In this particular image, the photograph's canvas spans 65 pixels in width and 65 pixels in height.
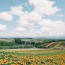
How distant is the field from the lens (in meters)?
5.19

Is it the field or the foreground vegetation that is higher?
the foreground vegetation

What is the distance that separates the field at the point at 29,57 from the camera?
5.19 metres

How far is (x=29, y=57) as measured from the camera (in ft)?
18.6

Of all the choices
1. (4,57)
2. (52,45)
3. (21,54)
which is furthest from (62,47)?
(4,57)

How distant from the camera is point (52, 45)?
7570 mm

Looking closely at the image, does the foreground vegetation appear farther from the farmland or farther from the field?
the field

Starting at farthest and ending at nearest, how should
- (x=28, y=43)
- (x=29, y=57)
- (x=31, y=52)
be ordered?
(x=28, y=43), (x=31, y=52), (x=29, y=57)

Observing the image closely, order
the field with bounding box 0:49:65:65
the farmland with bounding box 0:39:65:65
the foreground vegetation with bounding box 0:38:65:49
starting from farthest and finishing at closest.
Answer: the foreground vegetation with bounding box 0:38:65:49, the farmland with bounding box 0:39:65:65, the field with bounding box 0:49:65:65

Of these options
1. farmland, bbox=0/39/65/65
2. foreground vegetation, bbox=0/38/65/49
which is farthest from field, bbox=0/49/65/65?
foreground vegetation, bbox=0/38/65/49

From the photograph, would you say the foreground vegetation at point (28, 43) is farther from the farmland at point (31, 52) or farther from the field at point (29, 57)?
the field at point (29, 57)

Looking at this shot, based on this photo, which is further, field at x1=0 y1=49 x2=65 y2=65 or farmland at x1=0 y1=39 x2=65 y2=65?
farmland at x1=0 y1=39 x2=65 y2=65

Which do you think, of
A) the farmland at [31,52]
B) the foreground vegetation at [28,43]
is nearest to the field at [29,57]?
the farmland at [31,52]

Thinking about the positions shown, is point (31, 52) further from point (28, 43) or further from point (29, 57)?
point (28, 43)

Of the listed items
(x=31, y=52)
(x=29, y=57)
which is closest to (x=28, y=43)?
(x=31, y=52)
